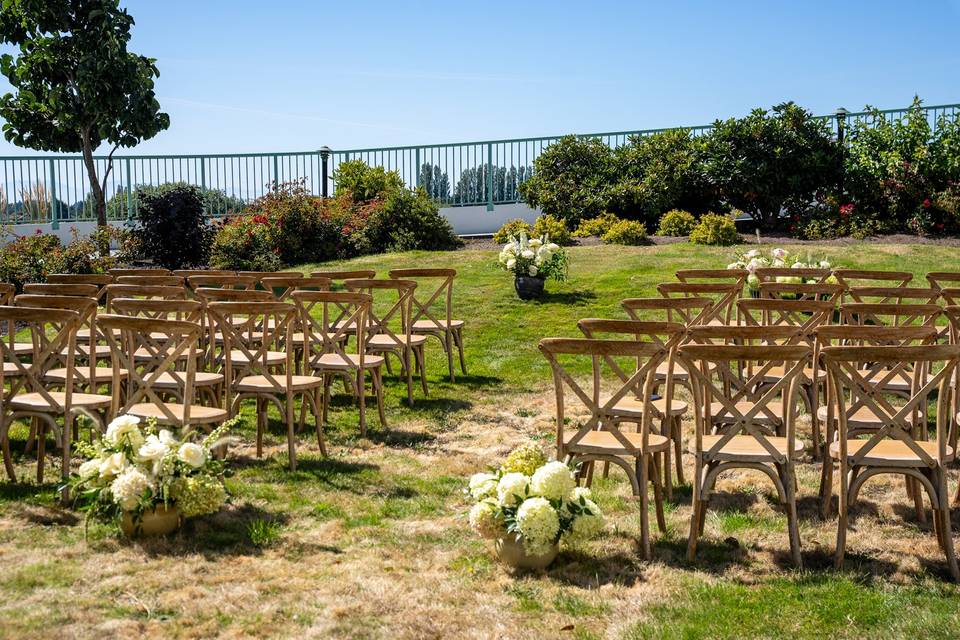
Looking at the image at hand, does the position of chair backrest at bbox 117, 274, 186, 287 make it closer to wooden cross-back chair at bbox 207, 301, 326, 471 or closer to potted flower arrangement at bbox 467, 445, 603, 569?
wooden cross-back chair at bbox 207, 301, 326, 471

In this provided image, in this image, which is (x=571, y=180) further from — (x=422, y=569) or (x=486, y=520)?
(x=422, y=569)

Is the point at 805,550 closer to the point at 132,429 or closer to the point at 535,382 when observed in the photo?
the point at 132,429

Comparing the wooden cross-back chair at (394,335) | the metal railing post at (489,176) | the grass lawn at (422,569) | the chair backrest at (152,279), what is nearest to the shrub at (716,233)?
the metal railing post at (489,176)

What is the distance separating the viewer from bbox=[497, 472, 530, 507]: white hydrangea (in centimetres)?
455

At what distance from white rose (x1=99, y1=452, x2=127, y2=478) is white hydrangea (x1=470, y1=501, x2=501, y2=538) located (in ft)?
5.74

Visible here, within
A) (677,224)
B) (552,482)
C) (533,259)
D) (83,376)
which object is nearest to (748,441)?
(552,482)

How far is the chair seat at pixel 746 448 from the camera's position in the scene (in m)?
4.54

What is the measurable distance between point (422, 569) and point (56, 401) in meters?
2.49

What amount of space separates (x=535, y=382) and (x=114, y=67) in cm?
1182

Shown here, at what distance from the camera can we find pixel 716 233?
1617 centimetres

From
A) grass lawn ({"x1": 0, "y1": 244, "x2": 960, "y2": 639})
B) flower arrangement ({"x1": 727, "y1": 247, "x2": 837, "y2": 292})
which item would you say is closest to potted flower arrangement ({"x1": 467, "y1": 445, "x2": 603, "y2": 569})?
grass lawn ({"x1": 0, "y1": 244, "x2": 960, "y2": 639})

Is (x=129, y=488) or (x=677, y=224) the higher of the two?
(x=677, y=224)

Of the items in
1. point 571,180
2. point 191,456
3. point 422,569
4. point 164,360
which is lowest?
point 422,569

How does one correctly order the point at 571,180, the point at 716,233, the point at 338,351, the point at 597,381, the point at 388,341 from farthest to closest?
the point at 571,180 < the point at 716,233 < the point at 388,341 < the point at 338,351 < the point at 597,381
